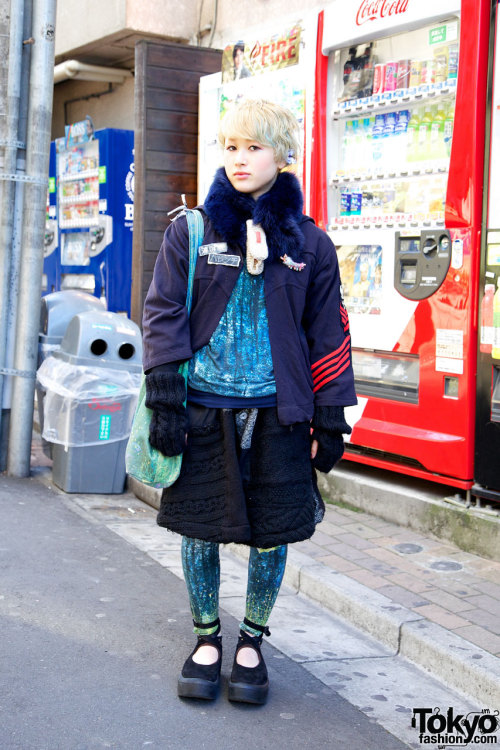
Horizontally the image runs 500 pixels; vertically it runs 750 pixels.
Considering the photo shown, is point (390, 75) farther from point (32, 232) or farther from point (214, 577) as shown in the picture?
point (214, 577)

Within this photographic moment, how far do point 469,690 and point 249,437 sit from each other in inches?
48.1

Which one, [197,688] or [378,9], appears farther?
[378,9]

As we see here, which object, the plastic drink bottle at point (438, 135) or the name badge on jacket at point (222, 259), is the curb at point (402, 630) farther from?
the plastic drink bottle at point (438, 135)

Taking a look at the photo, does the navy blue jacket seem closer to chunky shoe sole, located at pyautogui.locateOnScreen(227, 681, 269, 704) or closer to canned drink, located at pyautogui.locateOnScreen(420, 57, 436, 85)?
chunky shoe sole, located at pyautogui.locateOnScreen(227, 681, 269, 704)

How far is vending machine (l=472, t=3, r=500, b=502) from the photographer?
445cm

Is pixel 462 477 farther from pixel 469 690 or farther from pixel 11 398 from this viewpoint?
pixel 11 398

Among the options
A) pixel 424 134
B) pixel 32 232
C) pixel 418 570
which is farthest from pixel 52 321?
pixel 418 570

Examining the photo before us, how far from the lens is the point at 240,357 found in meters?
2.93

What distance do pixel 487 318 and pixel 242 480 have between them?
80.5 inches

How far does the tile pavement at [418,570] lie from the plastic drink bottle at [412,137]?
2.03 metres

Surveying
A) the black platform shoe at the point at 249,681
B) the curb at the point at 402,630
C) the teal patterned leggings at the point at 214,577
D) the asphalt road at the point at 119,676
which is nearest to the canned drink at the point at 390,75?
the curb at the point at 402,630

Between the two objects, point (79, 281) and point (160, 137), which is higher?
point (160, 137)

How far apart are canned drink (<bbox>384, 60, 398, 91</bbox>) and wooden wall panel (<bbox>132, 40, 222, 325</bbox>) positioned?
2424 millimetres

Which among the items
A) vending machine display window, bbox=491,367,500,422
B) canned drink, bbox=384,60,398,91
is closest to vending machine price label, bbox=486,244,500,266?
vending machine display window, bbox=491,367,500,422
